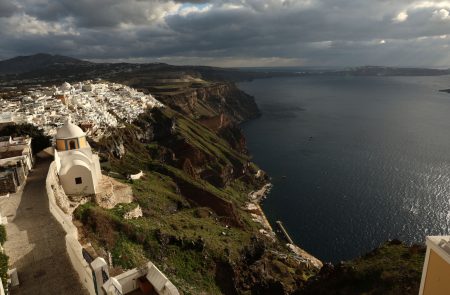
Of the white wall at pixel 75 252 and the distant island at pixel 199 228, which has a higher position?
the white wall at pixel 75 252

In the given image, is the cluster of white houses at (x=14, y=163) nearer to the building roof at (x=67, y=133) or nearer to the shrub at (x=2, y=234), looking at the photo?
the building roof at (x=67, y=133)

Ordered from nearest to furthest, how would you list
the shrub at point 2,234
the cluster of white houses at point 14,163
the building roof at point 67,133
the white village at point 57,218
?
the white village at point 57,218, the shrub at point 2,234, the cluster of white houses at point 14,163, the building roof at point 67,133

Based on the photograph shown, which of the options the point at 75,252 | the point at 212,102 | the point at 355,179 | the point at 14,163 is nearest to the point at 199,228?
the point at 14,163

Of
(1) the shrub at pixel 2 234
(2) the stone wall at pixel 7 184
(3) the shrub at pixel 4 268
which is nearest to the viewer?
(3) the shrub at pixel 4 268

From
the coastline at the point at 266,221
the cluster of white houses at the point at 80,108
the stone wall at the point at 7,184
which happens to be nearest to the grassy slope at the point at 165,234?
the coastline at the point at 266,221

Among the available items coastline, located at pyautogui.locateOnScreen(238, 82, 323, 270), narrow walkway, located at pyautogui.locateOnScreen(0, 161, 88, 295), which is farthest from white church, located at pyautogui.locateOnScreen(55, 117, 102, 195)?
coastline, located at pyautogui.locateOnScreen(238, 82, 323, 270)

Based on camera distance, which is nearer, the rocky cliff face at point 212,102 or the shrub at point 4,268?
the shrub at point 4,268

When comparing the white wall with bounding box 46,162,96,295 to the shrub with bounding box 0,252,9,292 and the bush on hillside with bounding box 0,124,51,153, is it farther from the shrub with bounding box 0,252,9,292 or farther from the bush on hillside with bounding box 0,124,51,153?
the bush on hillside with bounding box 0,124,51,153

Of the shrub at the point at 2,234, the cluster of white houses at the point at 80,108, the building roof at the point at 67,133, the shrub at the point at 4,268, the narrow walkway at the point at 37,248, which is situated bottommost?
the cluster of white houses at the point at 80,108

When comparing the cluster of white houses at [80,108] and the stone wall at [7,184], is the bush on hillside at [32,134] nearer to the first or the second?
the cluster of white houses at [80,108]
